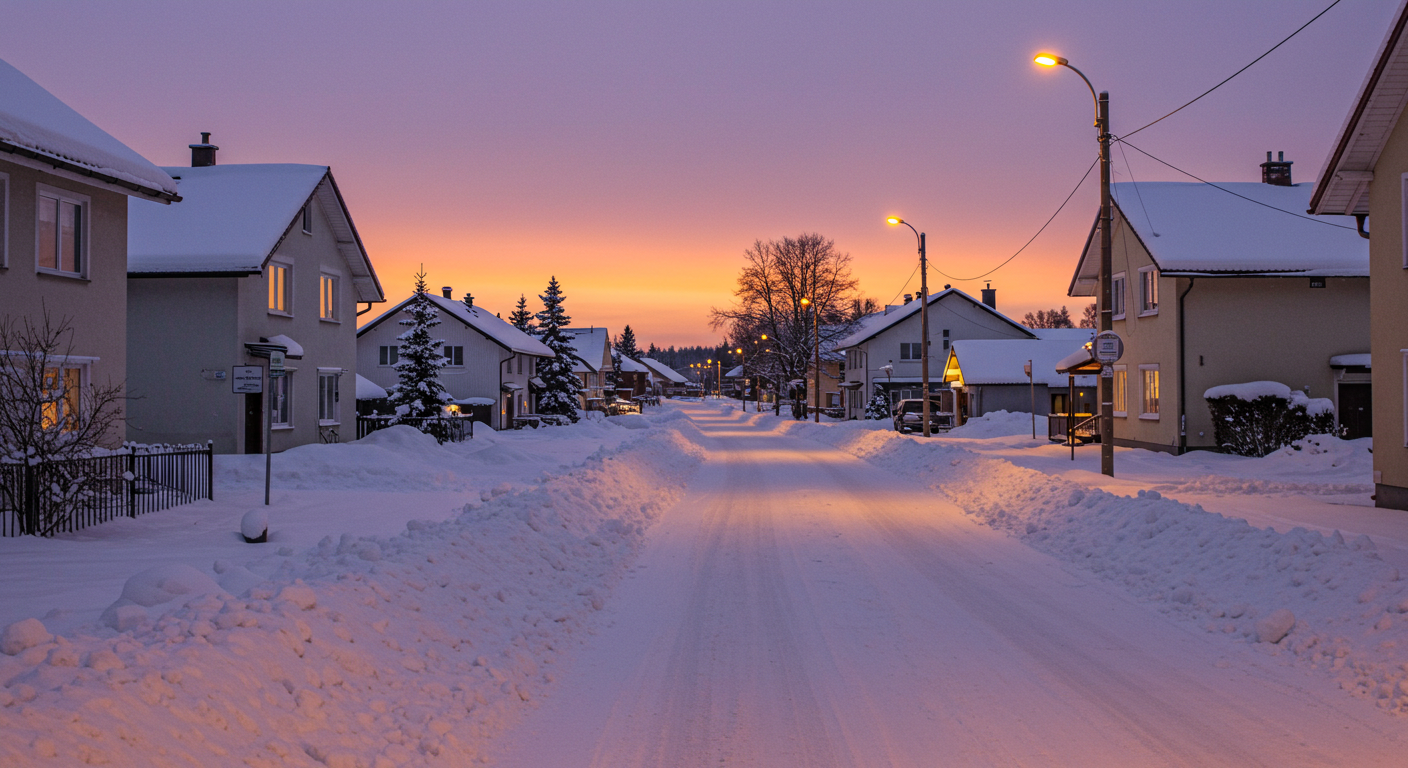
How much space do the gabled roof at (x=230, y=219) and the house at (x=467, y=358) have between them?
1991 cm

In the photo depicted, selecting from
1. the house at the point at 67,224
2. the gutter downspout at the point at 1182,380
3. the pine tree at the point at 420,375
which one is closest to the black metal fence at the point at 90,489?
the house at the point at 67,224

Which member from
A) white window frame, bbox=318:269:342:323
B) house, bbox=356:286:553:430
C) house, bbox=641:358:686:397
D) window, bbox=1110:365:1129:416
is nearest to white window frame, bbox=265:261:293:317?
white window frame, bbox=318:269:342:323

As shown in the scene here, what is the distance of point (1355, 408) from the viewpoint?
27.8 meters

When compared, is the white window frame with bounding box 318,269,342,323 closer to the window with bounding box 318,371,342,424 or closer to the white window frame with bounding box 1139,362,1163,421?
the window with bounding box 318,371,342,424

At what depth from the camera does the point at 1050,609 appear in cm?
886

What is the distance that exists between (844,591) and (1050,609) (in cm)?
200

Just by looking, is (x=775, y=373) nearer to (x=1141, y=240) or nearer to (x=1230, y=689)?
(x=1141, y=240)

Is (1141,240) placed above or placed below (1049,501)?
above

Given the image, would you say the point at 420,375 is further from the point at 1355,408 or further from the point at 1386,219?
the point at 1355,408

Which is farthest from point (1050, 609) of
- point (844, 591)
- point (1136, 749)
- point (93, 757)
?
point (93, 757)

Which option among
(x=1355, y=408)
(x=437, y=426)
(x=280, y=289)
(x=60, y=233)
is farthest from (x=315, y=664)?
(x=1355, y=408)

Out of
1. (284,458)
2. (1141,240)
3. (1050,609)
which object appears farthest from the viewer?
(1141,240)

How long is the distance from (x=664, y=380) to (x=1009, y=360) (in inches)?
5049

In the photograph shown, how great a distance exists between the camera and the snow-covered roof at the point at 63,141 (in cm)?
1455
